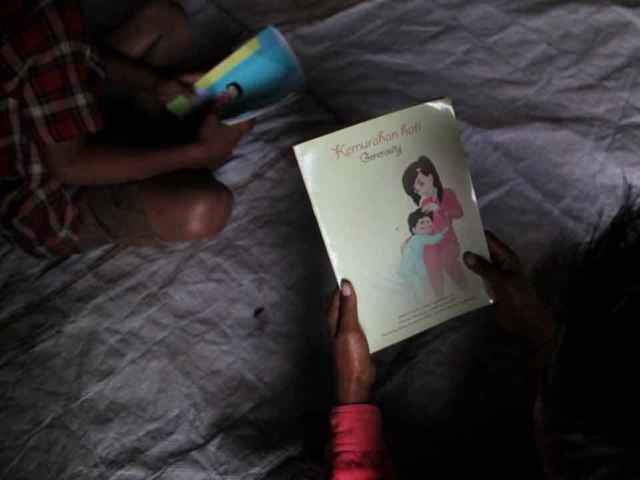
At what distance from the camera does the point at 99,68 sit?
2.68 feet

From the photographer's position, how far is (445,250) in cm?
76

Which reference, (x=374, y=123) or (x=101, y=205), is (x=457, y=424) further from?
(x=101, y=205)

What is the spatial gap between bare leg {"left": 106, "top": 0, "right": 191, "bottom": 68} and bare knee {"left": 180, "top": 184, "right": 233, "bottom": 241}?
0.87 feet

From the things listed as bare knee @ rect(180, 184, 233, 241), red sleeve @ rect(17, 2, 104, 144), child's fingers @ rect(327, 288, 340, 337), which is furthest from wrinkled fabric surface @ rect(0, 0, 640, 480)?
red sleeve @ rect(17, 2, 104, 144)

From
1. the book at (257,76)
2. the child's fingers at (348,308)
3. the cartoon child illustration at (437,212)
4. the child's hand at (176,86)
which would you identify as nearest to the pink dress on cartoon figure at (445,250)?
the cartoon child illustration at (437,212)

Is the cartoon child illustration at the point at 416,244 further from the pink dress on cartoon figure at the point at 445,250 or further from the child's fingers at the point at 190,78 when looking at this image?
the child's fingers at the point at 190,78

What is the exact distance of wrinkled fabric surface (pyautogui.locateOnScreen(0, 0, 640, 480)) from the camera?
33.6 inches

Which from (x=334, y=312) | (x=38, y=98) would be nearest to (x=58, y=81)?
(x=38, y=98)

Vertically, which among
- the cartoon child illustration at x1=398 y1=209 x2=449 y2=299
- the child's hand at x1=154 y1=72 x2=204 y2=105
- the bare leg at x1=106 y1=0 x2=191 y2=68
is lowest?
the cartoon child illustration at x1=398 y1=209 x2=449 y2=299

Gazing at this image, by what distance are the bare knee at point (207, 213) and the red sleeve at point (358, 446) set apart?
1.11ft

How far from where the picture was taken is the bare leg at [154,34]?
3.14ft

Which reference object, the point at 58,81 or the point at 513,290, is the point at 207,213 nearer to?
the point at 58,81

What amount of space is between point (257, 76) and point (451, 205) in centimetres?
33

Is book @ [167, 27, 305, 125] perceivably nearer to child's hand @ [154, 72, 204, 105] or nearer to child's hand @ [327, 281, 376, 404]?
child's hand @ [154, 72, 204, 105]
